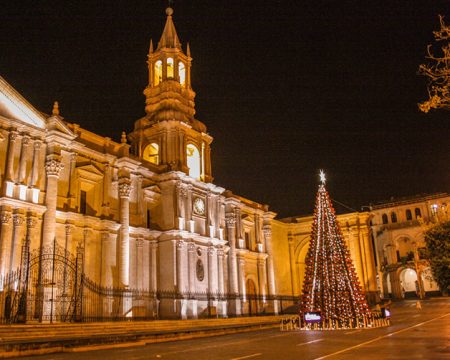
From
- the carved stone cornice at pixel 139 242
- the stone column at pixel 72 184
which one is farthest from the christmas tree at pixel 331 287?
the stone column at pixel 72 184

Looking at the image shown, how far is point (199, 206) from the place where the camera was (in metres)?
36.6

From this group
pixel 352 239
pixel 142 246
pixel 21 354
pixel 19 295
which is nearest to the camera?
pixel 21 354

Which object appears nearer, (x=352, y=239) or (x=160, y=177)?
(x=160, y=177)

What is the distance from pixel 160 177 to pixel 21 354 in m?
21.7

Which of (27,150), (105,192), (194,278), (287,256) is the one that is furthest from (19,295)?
(287,256)

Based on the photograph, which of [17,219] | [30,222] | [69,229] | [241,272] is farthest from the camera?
[241,272]

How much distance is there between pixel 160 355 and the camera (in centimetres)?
1261

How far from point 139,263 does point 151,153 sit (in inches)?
422

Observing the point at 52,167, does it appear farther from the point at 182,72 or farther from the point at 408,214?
the point at 408,214

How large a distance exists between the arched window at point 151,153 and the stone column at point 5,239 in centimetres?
1616

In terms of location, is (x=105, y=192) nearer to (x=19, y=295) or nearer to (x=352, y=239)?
(x=19, y=295)

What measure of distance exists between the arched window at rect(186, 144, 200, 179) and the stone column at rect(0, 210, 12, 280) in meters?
18.6

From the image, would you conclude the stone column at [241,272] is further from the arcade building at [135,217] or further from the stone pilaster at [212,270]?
the stone pilaster at [212,270]

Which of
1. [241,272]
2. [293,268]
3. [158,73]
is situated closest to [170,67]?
[158,73]
